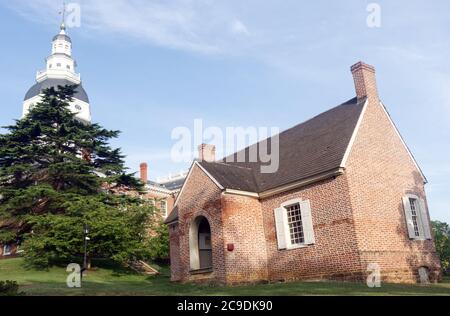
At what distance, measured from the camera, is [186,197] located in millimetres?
21016

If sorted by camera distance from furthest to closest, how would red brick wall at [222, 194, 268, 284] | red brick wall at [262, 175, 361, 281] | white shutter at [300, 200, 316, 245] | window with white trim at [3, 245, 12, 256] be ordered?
window with white trim at [3, 245, 12, 256] → red brick wall at [222, 194, 268, 284] → white shutter at [300, 200, 316, 245] → red brick wall at [262, 175, 361, 281]

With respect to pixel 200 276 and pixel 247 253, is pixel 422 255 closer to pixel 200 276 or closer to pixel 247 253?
pixel 247 253

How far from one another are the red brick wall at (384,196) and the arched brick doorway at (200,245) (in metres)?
7.54

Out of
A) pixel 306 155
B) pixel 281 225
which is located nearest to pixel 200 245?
pixel 281 225

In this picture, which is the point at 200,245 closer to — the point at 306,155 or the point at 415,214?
the point at 306,155

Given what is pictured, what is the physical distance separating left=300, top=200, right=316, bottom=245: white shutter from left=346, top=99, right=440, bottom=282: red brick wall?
6.79ft

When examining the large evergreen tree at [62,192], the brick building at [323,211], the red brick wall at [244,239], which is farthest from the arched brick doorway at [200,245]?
the large evergreen tree at [62,192]

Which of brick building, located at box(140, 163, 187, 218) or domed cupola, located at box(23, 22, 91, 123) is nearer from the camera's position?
brick building, located at box(140, 163, 187, 218)

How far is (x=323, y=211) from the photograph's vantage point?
57.0ft

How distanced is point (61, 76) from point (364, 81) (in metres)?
68.1

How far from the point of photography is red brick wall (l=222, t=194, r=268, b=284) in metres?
18.1

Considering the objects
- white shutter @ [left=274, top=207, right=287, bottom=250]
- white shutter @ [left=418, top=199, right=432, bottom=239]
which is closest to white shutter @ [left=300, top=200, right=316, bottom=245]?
white shutter @ [left=274, top=207, right=287, bottom=250]

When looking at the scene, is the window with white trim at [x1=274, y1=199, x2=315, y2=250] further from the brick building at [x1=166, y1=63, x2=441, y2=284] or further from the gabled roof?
the gabled roof

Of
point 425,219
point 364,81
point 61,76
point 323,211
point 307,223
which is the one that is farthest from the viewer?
point 61,76
